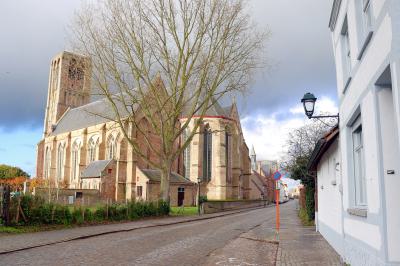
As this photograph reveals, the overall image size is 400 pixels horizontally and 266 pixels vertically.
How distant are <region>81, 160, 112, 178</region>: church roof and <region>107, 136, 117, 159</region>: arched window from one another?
1.53 metres

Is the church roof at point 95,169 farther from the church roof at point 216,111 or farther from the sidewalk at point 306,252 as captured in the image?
the sidewalk at point 306,252

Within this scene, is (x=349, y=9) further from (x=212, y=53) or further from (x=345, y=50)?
(x=212, y=53)

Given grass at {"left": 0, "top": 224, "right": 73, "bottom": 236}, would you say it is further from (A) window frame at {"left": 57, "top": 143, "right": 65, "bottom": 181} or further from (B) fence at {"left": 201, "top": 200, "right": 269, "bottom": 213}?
(A) window frame at {"left": 57, "top": 143, "right": 65, "bottom": 181}

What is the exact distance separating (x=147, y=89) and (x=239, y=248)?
1600cm

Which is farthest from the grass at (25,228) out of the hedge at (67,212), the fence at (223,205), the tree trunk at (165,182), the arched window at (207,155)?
the arched window at (207,155)

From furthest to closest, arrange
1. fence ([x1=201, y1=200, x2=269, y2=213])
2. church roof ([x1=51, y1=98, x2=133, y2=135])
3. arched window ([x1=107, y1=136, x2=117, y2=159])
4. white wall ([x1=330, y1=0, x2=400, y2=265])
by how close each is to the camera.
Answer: church roof ([x1=51, y1=98, x2=133, y2=135]) < arched window ([x1=107, y1=136, x2=117, y2=159]) < fence ([x1=201, y1=200, x2=269, y2=213]) < white wall ([x1=330, y1=0, x2=400, y2=265])

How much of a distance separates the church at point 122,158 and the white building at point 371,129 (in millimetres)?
28816

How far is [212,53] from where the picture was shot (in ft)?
78.1

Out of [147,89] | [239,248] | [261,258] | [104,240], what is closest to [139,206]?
[147,89]

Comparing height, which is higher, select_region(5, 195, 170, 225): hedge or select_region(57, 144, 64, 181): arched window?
select_region(57, 144, 64, 181): arched window

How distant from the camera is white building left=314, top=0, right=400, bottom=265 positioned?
5087 millimetres

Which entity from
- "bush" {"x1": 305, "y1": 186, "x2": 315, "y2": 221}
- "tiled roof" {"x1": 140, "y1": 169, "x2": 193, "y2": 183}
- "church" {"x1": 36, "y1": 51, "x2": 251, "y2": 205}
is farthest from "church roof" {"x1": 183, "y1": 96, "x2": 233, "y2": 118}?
"bush" {"x1": 305, "y1": 186, "x2": 315, "y2": 221}

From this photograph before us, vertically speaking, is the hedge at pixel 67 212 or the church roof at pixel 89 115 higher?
the church roof at pixel 89 115

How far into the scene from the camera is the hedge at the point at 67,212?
16.4 m
